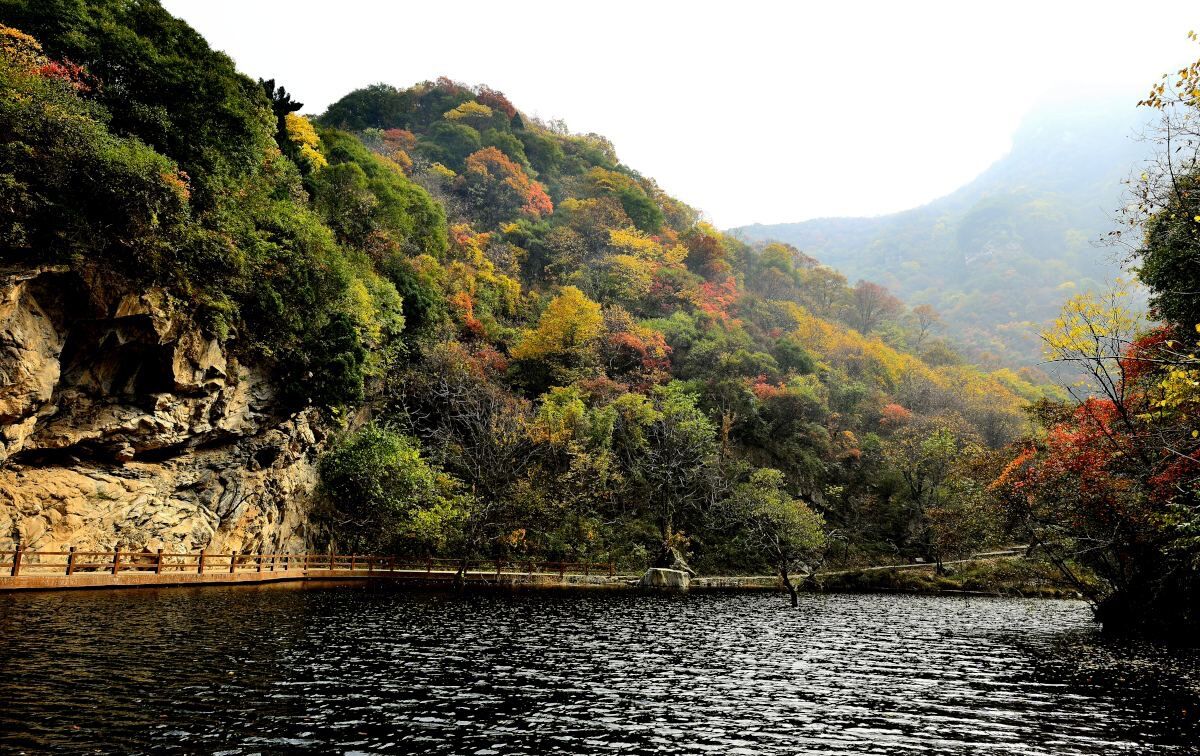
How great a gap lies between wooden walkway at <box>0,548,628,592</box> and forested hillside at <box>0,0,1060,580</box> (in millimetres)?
1572

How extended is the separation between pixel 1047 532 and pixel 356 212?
4215cm

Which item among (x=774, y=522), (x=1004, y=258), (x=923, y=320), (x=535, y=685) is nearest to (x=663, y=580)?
(x=774, y=522)

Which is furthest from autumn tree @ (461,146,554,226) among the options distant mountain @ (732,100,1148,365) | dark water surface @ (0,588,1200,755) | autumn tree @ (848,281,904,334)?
distant mountain @ (732,100,1148,365)

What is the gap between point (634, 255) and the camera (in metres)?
67.8

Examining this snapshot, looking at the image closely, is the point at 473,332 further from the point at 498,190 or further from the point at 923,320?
the point at 923,320

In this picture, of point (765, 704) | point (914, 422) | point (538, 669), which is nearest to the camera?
point (765, 704)

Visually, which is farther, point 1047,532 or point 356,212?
point 356,212

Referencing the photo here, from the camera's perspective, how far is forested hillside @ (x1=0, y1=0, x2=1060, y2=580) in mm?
23531

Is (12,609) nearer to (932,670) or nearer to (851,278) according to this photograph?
(932,670)

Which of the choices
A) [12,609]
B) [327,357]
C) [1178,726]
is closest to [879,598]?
[1178,726]

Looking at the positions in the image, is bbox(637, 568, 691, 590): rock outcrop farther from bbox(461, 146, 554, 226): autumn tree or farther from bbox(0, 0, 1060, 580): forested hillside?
bbox(461, 146, 554, 226): autumn tree

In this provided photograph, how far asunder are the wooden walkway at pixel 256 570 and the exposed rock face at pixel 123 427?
29.8 inches

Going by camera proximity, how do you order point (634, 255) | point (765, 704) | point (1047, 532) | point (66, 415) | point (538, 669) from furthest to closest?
point (634, 255), point (1047, 532), point (66, 415), point (538, 669), point (765, 704)

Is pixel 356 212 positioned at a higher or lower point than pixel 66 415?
higher
